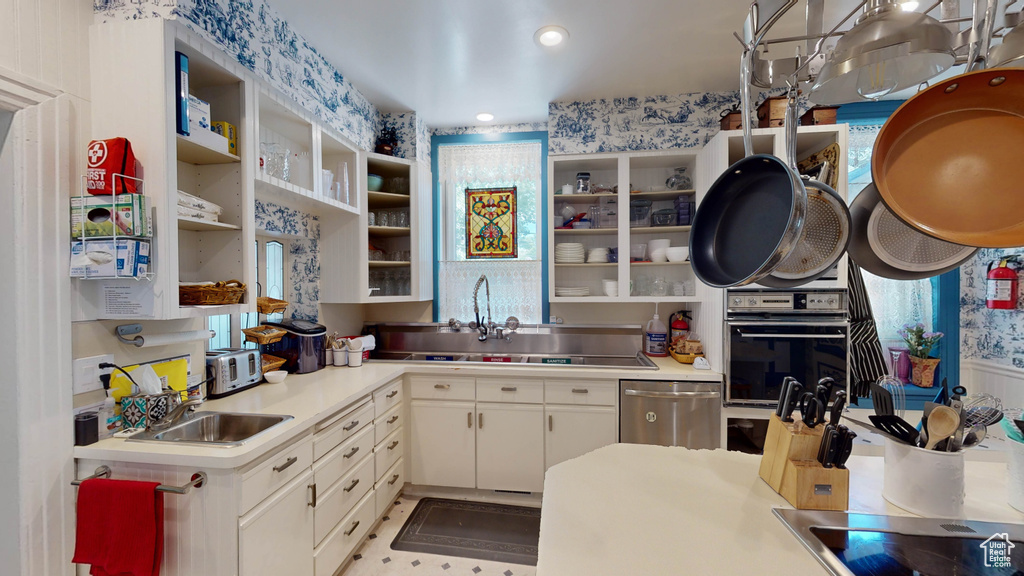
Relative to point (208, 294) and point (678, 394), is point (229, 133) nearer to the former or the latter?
point (208, 294)

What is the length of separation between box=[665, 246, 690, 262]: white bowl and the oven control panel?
19.2 inches

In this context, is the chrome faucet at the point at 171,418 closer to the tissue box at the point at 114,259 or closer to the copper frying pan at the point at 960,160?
the tissue box at the point at 114,259

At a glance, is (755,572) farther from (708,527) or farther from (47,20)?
(47,20)

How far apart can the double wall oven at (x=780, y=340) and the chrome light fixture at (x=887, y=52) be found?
1515 millimetres

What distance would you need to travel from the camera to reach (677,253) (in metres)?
2.78

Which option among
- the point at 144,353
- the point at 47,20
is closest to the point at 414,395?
the point at 144,353

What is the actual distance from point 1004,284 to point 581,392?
2.61m

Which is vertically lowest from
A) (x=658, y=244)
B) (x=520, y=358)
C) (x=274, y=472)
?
(x=274, y=472)

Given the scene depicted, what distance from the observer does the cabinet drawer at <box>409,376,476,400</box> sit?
2.59m

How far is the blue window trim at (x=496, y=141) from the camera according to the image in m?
3.24

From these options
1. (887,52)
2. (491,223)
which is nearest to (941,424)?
(887,52)

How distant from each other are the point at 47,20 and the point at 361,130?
5.46ft

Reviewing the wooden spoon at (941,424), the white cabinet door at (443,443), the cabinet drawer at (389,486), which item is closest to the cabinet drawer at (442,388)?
the white cabinet door at (443,443)

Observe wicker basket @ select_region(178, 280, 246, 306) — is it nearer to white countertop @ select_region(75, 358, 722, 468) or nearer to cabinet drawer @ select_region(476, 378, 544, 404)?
white countertop @ select_region(75, 358, 722, 468)
